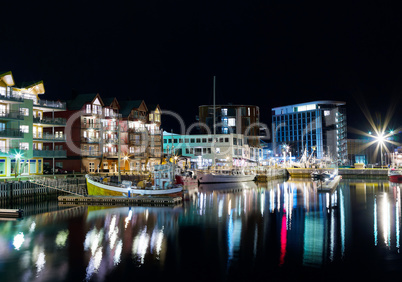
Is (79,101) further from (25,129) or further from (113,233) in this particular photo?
(113,233)


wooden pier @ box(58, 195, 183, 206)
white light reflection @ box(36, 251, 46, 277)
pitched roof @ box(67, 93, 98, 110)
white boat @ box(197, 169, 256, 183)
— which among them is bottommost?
white light reflection @ box(36, 251, 46, 277)

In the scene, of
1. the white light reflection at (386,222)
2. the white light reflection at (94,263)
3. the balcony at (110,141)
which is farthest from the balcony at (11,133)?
the white light reflection at (386,222)

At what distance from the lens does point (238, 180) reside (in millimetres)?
97750

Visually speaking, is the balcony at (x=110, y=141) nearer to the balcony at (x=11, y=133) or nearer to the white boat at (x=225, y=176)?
the white boat at (x=225, y=176)

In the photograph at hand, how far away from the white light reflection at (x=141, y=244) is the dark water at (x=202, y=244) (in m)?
0.07

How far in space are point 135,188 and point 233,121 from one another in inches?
3872

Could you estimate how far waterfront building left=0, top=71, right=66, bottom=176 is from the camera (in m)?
62.2

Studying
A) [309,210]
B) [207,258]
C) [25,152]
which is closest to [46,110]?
[25,152]

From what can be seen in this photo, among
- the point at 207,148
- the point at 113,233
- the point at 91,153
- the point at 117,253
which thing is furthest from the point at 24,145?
the point at 207,148

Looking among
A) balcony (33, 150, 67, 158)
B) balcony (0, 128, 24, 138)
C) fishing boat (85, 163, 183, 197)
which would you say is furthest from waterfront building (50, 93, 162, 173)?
fishing boat (85, 163, 183, 197)

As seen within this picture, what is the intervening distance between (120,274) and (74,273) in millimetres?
2505

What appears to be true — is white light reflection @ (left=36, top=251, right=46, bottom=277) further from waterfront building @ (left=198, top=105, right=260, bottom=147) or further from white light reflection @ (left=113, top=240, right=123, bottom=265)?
waterfront building @ (left=198, top=105, right=260, bottom=147)

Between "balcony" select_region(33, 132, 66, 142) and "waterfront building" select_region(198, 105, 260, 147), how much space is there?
240 feet

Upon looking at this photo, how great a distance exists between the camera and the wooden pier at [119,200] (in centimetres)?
5112
